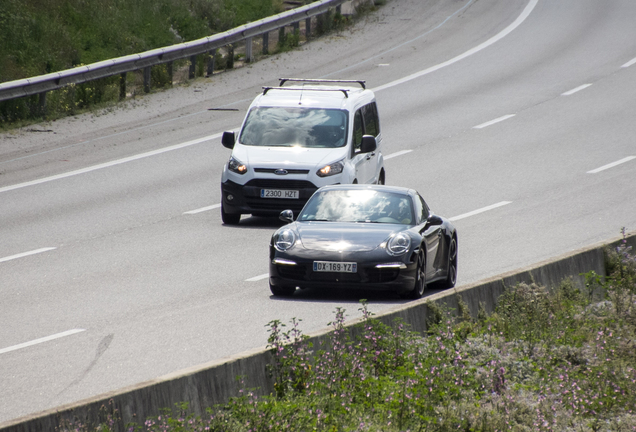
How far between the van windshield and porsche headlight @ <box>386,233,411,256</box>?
17.5 feet

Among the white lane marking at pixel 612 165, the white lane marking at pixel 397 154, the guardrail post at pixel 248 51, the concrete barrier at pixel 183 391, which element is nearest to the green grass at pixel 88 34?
the guardrail post at pixel 248 51

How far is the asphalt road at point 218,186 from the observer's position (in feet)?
32.9

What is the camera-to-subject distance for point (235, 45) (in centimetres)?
3064

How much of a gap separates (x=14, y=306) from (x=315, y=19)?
24943mm

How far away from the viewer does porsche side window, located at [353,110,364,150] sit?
1698cm

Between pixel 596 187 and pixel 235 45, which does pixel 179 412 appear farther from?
pixel 235 45

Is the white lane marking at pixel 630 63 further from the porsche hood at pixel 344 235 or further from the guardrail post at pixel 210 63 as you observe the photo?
the porsche hood at pixel 344 235

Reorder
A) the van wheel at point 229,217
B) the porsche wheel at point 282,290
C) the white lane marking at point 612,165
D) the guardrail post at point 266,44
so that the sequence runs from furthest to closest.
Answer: the guardrail post at point 266,44 < the white lane marking at point 612,165 < the van wheel at point 229,217 < the porsche wheel at point 282,290

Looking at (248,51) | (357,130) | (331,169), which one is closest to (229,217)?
(331,169)

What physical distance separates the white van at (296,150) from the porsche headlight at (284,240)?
4206mm

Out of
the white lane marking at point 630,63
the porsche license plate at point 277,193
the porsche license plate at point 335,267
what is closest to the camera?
the porsche license plate at point 335,267

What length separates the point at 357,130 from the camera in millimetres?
17188

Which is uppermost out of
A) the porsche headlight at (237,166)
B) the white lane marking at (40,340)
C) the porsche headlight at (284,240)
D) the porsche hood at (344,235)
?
the porsche hood at (344,235)

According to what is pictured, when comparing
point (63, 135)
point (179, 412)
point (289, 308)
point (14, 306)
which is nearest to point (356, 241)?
point (289, 308)
